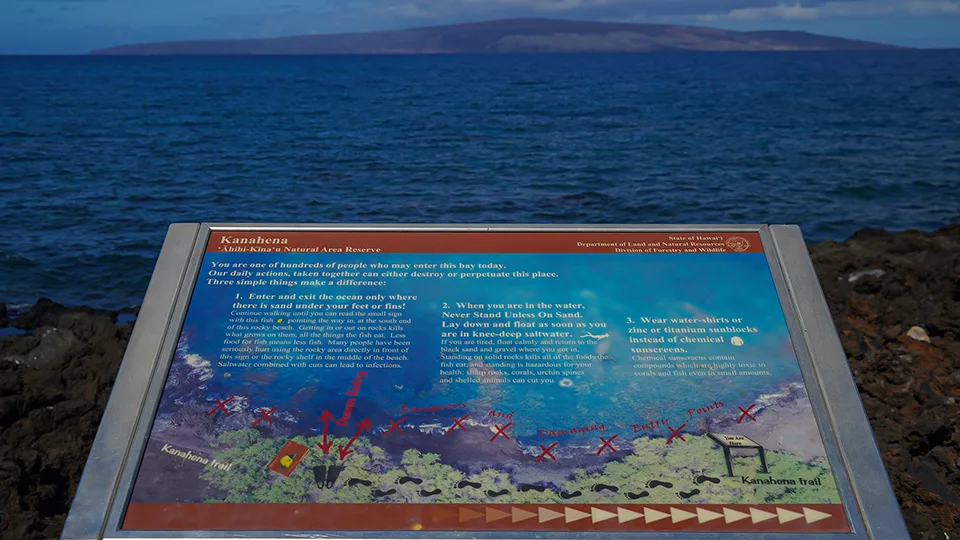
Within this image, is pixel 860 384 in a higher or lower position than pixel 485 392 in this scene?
higher

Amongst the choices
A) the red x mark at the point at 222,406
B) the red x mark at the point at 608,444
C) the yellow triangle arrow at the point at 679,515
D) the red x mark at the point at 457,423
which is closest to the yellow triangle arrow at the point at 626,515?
the yellow triangle arrow at the point at 679,515

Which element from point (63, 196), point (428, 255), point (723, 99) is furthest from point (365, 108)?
point (428, 255)

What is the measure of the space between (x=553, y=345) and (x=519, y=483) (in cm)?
66

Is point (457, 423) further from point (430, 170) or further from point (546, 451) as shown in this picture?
point (430, 170)

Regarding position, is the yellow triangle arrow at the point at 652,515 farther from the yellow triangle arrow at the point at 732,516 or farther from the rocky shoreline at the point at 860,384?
the rocky shoreline at the point at 860,384

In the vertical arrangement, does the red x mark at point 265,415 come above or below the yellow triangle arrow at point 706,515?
above

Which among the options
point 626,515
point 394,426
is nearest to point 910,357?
point 626,515

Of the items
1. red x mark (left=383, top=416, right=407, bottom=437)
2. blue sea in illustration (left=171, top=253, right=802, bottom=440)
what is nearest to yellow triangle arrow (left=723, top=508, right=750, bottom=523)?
blue sea in illustration (left=171, top=253, right=802, bottom=440)

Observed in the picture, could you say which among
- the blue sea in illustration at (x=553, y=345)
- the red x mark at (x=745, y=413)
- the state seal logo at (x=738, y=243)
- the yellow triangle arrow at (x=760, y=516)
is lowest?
the yellow triangle arrow at (x=760, y=516)

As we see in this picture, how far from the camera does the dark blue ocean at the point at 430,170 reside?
554 inches

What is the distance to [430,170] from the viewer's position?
18828mm

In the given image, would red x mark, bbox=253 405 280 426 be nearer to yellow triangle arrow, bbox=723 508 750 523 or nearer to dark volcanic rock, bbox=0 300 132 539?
yellow triangle arrow, bbox=723 508 750 523

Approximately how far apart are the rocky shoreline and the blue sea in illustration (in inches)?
64.0

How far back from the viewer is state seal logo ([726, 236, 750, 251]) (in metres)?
3.93
